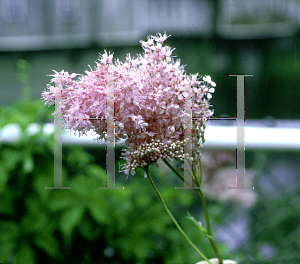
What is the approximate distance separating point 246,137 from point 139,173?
0.34m

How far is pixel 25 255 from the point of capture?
72cm

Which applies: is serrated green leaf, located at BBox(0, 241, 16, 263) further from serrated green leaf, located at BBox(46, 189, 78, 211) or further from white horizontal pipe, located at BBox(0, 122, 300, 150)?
white horizontal pipe, located at BBox(0, 122, 300, 150)

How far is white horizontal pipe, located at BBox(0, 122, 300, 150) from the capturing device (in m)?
0.72

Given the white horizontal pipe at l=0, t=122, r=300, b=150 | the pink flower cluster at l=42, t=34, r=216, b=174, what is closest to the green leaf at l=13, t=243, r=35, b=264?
the white horizontal pipe at l=0, t=122, r=300, b=150

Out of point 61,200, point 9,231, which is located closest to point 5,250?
point 9,231

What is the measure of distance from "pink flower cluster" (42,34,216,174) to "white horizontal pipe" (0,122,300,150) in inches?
14.6

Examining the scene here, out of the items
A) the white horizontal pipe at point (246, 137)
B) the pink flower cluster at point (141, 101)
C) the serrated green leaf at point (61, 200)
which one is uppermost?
the pink flower cluster at point (141, 101)

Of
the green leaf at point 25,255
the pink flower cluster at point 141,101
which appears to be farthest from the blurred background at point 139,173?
the pink flower cluster at point 141,101

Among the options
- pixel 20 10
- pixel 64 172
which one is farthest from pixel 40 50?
pixel 64 172

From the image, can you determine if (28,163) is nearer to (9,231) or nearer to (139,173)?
(9,231)

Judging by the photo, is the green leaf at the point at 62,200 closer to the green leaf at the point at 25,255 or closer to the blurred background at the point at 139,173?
the blurred background at the point at 139,173

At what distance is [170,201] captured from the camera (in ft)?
2.69

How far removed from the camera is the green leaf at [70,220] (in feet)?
2.31

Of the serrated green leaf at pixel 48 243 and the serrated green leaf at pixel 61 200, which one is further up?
the serrated green leaf at pixel 61 200
